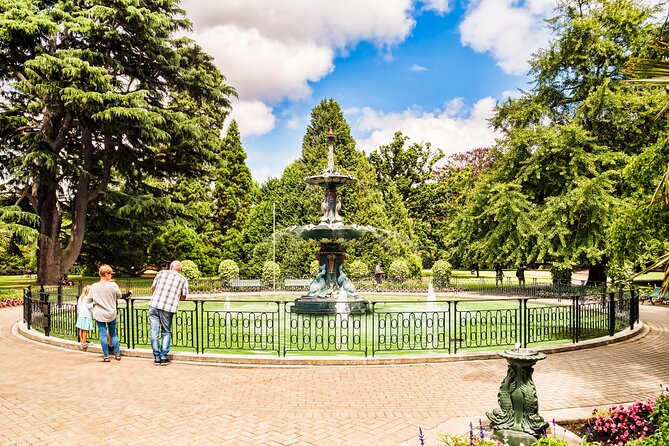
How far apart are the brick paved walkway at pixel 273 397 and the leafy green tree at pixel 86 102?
51.4 feet

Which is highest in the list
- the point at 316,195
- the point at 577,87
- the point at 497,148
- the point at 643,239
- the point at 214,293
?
the point at 577,87

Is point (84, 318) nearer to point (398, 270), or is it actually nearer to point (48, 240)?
point (48, 240)

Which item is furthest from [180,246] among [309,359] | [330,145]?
[309,359]

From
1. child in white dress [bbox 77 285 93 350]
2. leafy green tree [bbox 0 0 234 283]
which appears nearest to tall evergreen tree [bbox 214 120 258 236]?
leafy green tree [bbox 0 0 234 283]

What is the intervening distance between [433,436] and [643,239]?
6.89 meters

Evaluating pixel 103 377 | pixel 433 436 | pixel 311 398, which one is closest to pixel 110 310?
pixel 103 377

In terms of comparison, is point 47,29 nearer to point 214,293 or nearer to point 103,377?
point 214,293

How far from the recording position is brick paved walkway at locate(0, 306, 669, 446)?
559cm

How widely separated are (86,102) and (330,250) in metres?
14.1

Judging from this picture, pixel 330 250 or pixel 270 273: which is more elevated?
pixel 330 250

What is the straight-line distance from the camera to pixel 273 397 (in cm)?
712

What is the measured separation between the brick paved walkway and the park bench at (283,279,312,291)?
16.2m

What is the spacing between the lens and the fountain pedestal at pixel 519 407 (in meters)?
5.02

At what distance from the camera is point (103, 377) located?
8.27 meters
